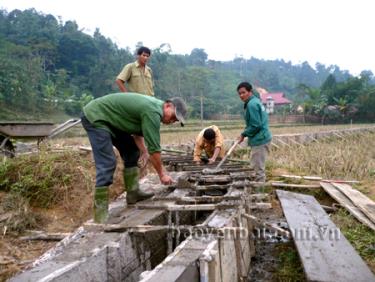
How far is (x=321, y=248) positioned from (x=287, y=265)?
29.1 inches

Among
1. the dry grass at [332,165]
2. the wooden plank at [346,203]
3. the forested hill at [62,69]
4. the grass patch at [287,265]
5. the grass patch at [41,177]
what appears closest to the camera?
the grass patch at [287,265]

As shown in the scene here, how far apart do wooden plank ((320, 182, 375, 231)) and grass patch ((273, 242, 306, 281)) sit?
1.00 meters

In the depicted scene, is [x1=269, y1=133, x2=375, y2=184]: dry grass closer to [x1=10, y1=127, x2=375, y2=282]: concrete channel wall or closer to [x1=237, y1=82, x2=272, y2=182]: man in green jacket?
[x1=237, y1=82, x2=272, y2=182]: man in green jacket

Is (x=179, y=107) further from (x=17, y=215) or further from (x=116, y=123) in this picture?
(x=17, y=215)

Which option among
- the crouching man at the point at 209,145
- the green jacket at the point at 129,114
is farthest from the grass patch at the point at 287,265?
the crouching man at the point at 209,145

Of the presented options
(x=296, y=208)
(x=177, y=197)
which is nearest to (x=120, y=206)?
(x=177, y=197)

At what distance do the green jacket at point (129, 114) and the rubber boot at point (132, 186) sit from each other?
56 cm

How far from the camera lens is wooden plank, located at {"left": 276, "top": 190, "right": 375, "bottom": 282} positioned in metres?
2.66

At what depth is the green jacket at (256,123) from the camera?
5.58 meters

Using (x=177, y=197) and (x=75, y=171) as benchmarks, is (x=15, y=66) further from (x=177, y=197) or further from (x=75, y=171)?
(x=177, y=197)

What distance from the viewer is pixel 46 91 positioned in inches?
1225

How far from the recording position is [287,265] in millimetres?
3844

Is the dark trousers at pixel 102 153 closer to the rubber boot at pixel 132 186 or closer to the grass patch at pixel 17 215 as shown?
the rubber boot at pixel 132 186

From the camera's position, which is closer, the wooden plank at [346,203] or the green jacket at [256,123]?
the wooden plank at [346,203]
